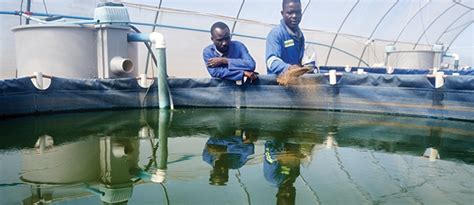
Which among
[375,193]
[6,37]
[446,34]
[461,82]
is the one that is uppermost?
[446,34]

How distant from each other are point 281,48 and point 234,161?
210 centimetres

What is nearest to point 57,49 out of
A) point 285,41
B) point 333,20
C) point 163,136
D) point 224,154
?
point 163,136

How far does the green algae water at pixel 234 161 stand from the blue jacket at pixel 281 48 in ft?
2.96

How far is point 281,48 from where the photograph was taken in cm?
351

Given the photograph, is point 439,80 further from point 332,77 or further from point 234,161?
point 234,161

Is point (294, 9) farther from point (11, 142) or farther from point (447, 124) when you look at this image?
point (11, 142)

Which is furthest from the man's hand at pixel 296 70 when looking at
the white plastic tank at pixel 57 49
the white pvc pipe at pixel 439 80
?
the white plastic tank at pixel 57 49

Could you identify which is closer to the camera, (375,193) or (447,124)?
(375,193)

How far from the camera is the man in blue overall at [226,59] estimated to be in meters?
3.36

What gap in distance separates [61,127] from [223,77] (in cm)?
151

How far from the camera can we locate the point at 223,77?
340 centimetres

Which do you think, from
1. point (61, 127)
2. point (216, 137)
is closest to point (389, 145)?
point (216, 137)

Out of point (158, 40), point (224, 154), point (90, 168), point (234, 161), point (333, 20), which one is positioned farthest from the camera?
point (333, 20)

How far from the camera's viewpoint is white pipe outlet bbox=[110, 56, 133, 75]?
3.38m
